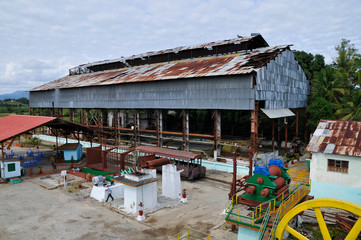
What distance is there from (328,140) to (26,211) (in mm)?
21281

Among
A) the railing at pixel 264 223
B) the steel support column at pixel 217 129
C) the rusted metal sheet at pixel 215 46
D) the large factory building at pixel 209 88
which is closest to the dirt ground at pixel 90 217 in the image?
the railing at pixel 264 223

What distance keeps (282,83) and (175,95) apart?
1317 cm

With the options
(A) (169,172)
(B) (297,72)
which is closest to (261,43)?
(B) (297,72)

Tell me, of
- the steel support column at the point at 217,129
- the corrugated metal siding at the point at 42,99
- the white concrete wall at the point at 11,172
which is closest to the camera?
the white concrete wall at the point at 11,172

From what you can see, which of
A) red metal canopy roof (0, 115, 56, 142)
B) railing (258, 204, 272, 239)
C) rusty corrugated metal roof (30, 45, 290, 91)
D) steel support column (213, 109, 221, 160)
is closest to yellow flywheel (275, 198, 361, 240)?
railing (258, 204, 272, 239)

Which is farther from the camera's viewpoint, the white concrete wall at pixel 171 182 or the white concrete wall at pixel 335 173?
the white concrete wall at pixel 171 182

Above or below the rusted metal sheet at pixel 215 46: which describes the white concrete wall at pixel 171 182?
below

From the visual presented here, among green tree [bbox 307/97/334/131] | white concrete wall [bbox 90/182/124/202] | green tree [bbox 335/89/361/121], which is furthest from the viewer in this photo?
green tree [bbox 307/97/334/131]

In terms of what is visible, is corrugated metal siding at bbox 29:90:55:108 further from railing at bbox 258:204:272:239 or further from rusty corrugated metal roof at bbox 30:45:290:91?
railing at bbox 258:204:272:239

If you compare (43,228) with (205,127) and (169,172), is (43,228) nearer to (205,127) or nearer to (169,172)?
(169,172)

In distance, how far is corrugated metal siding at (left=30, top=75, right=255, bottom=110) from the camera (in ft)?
86.8

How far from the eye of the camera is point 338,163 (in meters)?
17.8

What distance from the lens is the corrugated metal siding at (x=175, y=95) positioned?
26.5 metres

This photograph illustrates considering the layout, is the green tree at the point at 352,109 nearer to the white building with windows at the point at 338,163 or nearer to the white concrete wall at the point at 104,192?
the white building with windows at the point at 338,163
